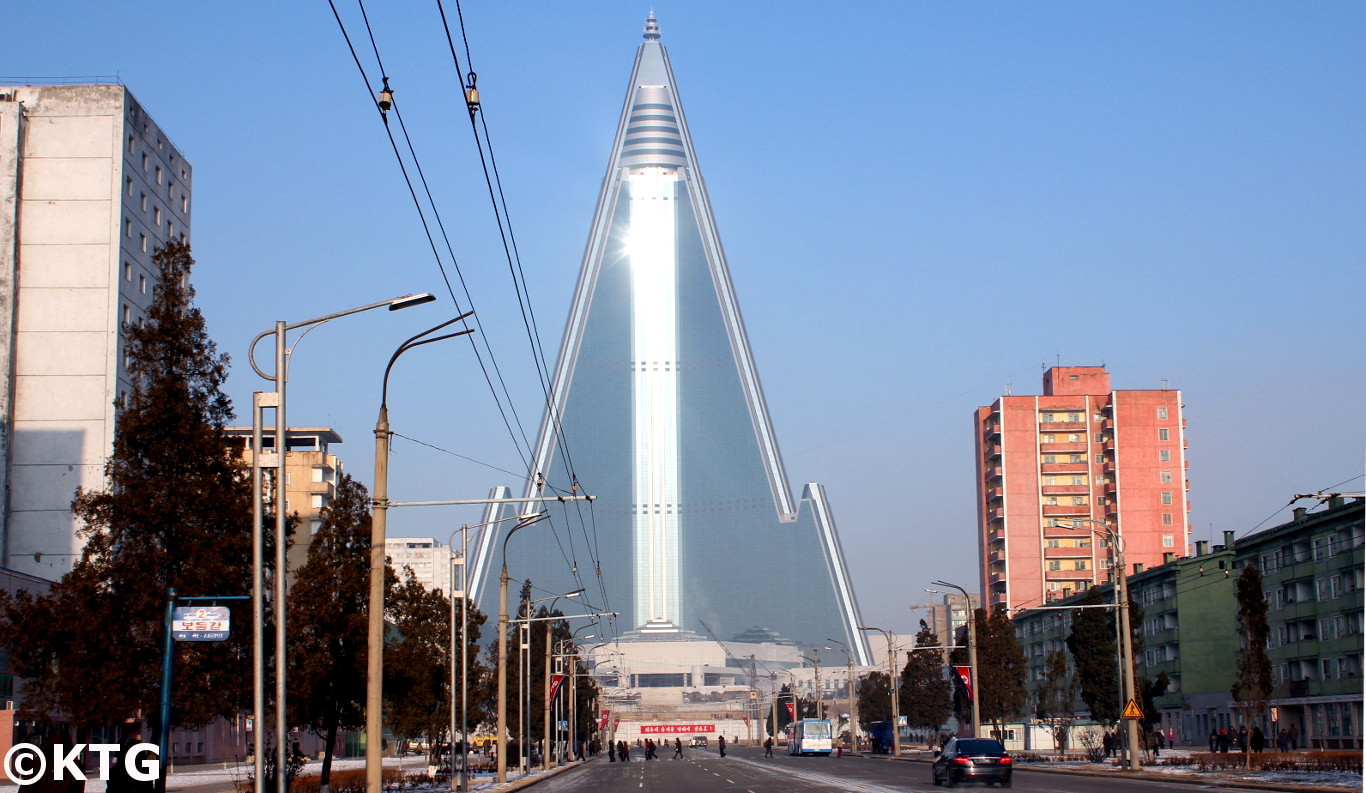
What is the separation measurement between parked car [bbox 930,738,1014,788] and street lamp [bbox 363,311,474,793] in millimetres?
18921

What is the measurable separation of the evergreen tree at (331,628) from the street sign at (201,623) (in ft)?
39.2

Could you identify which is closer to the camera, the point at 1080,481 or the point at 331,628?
the point at 331,628

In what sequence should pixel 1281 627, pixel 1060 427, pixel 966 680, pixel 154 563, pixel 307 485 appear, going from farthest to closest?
pixel 1060 427, pixel 307 485, pixel 1281 627, pixel 966 680, pixel 154 563

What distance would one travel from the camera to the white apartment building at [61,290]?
8869 cm

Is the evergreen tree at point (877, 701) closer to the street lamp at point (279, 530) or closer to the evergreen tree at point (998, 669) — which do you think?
the evergreen tree at point (998, 669)

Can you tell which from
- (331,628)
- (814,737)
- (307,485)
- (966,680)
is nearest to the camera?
(331,628)

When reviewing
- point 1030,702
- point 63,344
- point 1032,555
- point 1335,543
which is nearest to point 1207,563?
point 1335,543

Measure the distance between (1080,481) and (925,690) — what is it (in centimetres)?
5765

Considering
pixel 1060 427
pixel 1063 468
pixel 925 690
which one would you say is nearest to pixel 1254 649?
pixel 925 690

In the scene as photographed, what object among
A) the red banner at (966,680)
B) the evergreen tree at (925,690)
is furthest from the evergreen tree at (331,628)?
the evergreen tree at (925,690)

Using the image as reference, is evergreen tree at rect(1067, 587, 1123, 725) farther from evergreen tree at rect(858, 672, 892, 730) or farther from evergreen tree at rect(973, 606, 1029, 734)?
evergreen tree at rect(858, 672, 892, 730)

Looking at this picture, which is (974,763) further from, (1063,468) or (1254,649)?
(1063,468)

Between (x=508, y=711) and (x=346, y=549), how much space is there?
1604 inches

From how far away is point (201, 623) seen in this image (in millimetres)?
21641
